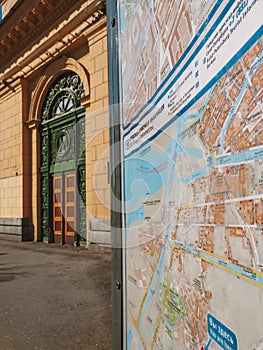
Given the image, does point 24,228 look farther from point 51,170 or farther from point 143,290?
point 143,290

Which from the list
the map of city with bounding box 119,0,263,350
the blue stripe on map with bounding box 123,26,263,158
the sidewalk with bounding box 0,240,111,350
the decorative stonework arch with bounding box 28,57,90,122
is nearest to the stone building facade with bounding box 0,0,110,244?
the decorative stonework arch with bounding box 28,57,90,122

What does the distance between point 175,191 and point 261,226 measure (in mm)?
493

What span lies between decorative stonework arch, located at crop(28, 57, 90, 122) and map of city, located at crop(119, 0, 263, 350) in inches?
351

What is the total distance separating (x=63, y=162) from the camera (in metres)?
11.8

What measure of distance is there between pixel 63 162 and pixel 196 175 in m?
11.0

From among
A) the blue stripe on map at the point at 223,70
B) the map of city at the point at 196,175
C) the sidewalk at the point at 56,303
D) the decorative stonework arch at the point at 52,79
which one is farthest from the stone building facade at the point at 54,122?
the blue stripe on map at the point at 223,70

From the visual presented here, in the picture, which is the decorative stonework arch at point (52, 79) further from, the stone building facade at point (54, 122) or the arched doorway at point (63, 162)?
the arched doorway at point (63, 162)

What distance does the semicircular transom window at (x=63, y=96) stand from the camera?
11000 millimetres

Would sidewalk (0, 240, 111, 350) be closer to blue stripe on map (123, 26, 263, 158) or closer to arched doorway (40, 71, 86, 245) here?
arched doorway (40, 71, 86, 245)

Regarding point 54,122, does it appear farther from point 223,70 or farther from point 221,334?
point 221,334

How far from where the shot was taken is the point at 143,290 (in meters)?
1.57

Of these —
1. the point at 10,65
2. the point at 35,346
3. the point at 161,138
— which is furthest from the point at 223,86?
the point at 10,65

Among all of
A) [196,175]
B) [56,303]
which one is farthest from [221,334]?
[56,303]

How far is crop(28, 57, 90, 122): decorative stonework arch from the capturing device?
34.1 ft
